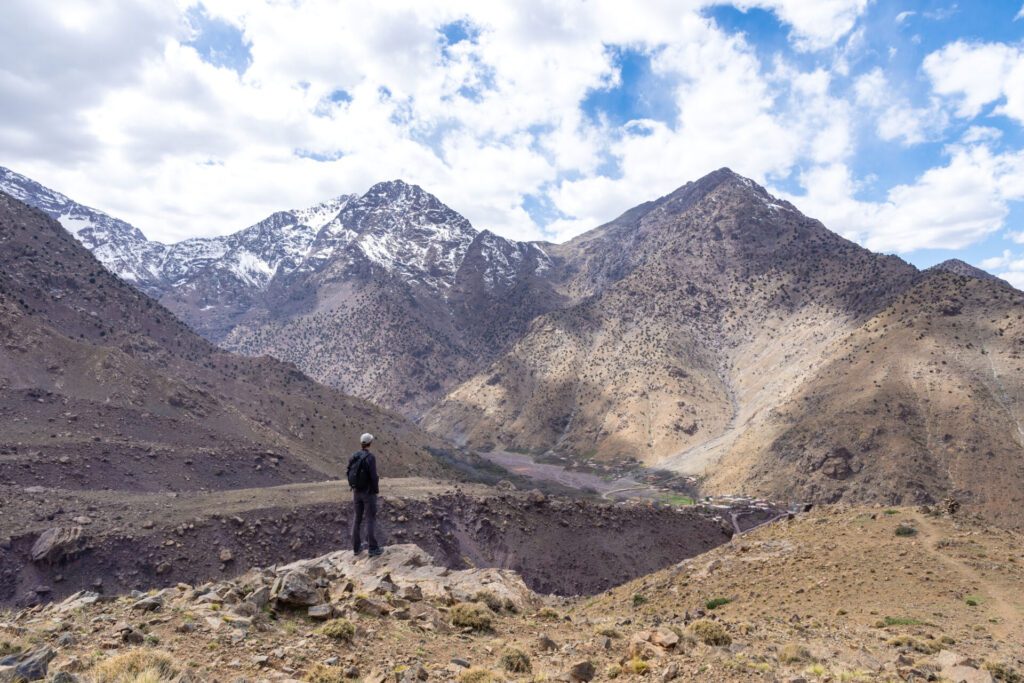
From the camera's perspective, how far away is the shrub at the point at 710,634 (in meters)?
10.5

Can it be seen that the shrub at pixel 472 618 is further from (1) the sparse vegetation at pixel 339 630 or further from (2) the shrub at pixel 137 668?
(2) the shrub at pixel 137 668

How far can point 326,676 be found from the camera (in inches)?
285

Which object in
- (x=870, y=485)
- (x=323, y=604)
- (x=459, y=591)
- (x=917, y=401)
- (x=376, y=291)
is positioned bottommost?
(x=870, y=485)

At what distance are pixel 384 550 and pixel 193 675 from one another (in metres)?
9.00

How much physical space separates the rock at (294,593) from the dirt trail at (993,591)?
52.3 feet

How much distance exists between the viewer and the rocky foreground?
7.72 meters

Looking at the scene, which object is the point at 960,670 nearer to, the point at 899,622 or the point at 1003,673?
the point at 1003,673

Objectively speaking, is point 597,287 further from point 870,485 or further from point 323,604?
point 323,604

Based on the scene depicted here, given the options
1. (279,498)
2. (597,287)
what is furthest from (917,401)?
(597,287)

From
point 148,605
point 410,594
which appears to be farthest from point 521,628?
point 148,605

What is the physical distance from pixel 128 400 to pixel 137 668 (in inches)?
1897

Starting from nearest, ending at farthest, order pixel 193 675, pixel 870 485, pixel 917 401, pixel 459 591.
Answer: pixel 193 675 → pixel 459 591 → pixel 870 485 → pixel 917 401

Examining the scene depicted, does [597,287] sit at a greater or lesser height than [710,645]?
greater

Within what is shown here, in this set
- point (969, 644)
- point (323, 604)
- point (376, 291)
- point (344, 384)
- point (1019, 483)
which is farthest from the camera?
point (376, 291)
